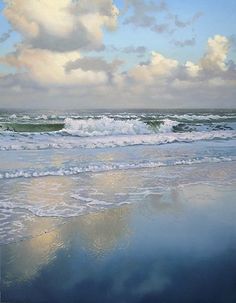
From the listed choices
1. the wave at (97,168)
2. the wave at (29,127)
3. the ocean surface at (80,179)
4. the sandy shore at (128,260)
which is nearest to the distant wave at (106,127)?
the wave at (29,127)

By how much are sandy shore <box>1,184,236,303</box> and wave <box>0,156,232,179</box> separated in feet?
9.73

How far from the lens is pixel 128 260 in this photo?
3.16m

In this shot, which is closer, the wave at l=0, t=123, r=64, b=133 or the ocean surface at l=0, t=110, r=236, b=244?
the ocean surface at l=0, t=110, r=236, b=244

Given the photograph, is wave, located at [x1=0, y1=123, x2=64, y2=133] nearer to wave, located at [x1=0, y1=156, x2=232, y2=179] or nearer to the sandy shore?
wave, located at [x1=0, y1=156, x2=232, y2=179]

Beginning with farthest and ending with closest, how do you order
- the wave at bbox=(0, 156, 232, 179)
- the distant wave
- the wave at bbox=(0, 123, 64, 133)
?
1. the distant wave
2. the wave at bbox=(0, 123, 64, 133)
3. the wave at bbox=(0, 156, 232, 179)

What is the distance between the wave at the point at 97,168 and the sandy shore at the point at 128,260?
2.97m

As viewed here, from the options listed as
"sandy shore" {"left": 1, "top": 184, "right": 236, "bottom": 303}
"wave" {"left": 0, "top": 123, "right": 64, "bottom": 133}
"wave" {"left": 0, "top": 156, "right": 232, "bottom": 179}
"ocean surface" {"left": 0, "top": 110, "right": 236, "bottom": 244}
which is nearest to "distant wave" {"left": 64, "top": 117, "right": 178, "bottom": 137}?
"wave" {"left": 0, "top": 123, "right": 64, "bottom": 133}

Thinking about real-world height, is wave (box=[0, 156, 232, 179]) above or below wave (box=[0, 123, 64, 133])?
below

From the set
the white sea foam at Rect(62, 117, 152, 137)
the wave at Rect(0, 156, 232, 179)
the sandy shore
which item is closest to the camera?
the sandy shore

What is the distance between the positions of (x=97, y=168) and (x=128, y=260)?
5019mm

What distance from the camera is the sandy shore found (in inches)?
104

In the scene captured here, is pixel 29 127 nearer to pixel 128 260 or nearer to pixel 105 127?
pixel 105 127

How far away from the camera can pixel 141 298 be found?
2596 millimetres

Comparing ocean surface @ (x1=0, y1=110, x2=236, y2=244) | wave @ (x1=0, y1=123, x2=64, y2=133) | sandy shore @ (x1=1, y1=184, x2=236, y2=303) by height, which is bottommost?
ocean surface @ (x1=0, y1=110, x2=236, y2=244)
